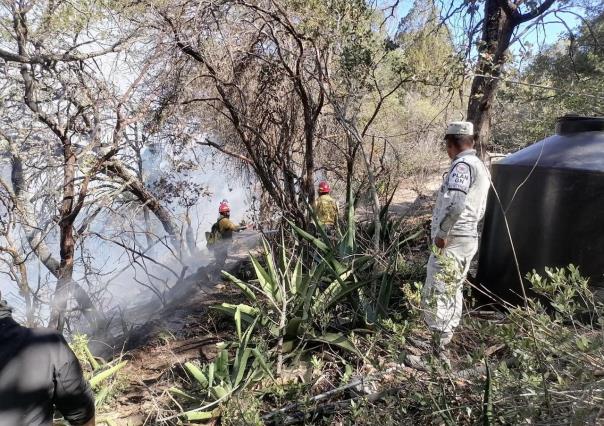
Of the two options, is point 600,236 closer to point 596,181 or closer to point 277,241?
point 596,181

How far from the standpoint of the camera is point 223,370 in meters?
3.05

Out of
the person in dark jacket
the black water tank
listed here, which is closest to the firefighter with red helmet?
the black water tank

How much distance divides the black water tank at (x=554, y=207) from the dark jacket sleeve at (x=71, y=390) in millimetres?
2639

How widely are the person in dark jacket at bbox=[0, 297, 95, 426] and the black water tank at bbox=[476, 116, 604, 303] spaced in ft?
8.84

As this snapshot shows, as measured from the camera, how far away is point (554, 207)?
3.26 meters

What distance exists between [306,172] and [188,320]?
2.26 m

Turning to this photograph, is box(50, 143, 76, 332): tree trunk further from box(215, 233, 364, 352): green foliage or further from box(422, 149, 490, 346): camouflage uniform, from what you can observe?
box(422, 149, 490, 346): camouflage uniform

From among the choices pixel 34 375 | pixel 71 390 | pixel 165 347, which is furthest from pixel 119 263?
pixel 34 375

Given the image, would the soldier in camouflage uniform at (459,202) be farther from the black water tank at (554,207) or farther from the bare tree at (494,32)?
the bare tree at (494,32)

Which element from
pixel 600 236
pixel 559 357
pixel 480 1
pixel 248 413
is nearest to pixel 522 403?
pixel 559 357

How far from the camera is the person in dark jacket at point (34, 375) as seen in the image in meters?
1.62

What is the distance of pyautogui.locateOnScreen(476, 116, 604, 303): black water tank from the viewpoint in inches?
124

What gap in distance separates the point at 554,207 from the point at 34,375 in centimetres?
332

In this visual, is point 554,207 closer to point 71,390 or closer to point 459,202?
point 459,202
